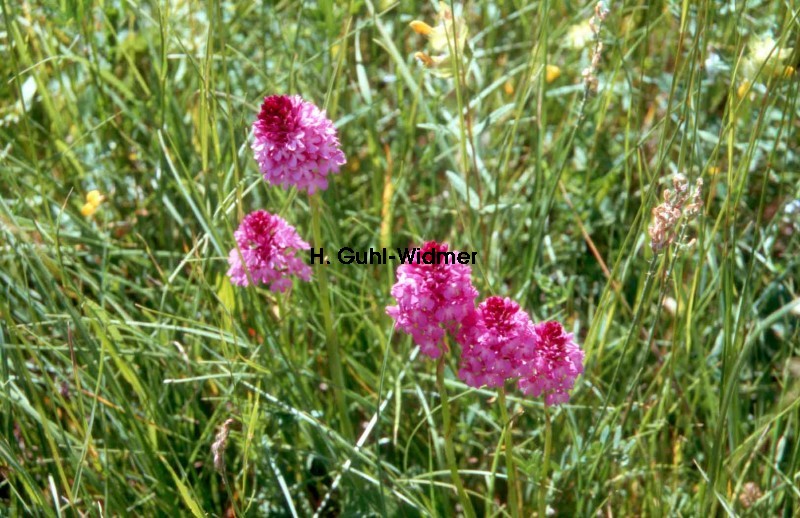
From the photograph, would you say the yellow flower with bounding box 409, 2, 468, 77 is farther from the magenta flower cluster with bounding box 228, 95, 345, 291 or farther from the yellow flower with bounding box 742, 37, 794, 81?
the yellow flower with bounding box 742, 37, 794, 81

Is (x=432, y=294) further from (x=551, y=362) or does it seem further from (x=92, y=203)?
(x=92, y=203)

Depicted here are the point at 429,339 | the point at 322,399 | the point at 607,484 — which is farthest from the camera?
the point at 322,399

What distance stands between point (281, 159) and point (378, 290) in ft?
1.53

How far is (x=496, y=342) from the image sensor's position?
98cm

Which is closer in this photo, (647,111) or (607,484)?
(607,484)

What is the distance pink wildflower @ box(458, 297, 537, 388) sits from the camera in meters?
0.98

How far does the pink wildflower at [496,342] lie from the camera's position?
98 cm

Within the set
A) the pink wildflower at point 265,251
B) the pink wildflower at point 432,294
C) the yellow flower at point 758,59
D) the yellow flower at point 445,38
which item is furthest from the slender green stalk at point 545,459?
the yellow flower at point 758,59

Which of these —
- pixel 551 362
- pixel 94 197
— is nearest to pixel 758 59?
pixel 551 362

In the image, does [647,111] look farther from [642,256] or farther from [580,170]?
[642,256]

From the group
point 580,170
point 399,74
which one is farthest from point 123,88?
point 580,170

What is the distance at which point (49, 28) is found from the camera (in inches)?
68.9

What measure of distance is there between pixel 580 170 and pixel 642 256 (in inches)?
9.4

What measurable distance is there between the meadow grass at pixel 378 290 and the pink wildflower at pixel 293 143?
0.11 m
